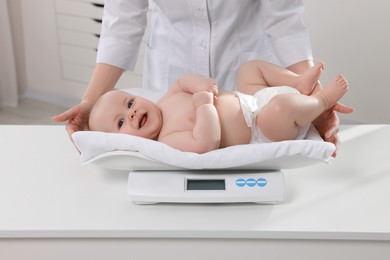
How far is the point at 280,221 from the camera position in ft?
3.83

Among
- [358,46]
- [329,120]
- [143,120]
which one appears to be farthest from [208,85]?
[358,46]

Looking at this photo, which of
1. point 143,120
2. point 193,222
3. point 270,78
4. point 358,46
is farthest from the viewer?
point 358,46

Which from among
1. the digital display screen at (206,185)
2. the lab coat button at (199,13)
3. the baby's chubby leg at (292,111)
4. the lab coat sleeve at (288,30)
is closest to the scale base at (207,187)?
the digital display screen at (206,185)

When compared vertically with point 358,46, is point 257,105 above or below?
above

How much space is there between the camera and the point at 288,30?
64.2 inches

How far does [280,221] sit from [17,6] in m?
2.97

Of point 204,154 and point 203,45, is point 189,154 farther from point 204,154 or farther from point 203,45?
point 203,45

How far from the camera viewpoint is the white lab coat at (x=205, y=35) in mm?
1628

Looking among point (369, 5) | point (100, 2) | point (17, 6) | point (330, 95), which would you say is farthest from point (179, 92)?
point (17, 6)

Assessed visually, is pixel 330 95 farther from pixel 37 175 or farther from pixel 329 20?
pixel 329 20

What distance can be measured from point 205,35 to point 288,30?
220mm

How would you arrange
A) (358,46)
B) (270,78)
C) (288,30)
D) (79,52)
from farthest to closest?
1. (79,52)
2. (358,46)
3. (288,30)
4. (270,78)

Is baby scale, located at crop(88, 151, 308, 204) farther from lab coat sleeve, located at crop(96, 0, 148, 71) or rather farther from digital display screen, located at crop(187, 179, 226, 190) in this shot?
lab coat sleeve, located at crop(96, 0, 148, 71)

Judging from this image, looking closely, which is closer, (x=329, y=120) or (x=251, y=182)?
(x=251, y=182)
